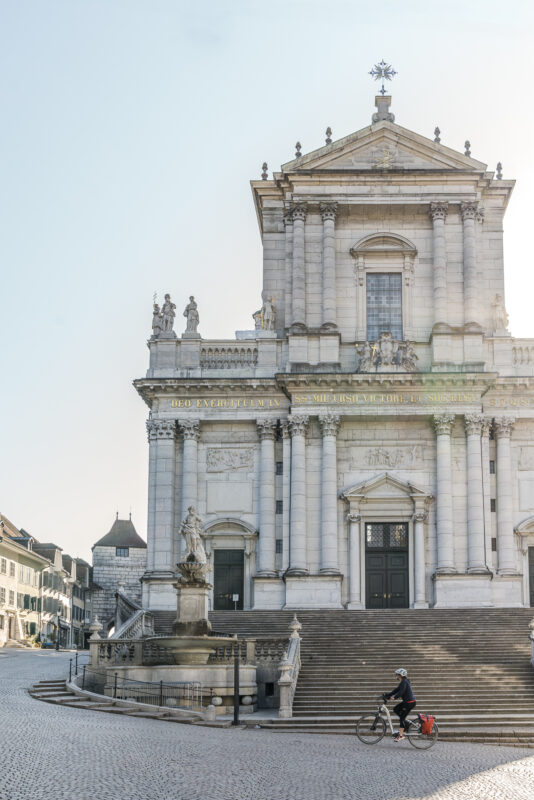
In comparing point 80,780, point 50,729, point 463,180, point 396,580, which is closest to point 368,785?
point 80,780

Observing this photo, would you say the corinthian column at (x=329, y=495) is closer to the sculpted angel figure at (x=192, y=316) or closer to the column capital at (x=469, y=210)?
the sculpted angel figure at (x=192, y=316)

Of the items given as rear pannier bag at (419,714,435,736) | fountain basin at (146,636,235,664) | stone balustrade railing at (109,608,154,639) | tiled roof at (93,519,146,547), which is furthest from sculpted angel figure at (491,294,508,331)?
tiled roof at (93,519,146,547)

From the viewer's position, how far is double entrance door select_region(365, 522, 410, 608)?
46.2 m

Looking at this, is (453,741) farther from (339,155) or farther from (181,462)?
(339,155)

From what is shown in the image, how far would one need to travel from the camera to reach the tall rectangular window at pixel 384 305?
49.2 m

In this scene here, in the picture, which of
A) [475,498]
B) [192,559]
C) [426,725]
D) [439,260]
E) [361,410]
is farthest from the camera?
[439,260]

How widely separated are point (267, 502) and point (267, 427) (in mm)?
3093

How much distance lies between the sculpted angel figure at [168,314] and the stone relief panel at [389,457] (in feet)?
31.6

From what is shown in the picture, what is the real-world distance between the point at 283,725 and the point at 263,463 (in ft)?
64.4

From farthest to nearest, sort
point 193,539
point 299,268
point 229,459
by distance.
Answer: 1. point 299,268
2. point 229,459
3. point 193,539

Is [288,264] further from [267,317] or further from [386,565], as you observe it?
[386,565]

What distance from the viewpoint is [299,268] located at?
161 ft

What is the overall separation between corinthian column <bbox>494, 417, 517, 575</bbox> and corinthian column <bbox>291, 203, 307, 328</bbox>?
9.28m

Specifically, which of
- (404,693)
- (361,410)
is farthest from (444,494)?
(404,693)
